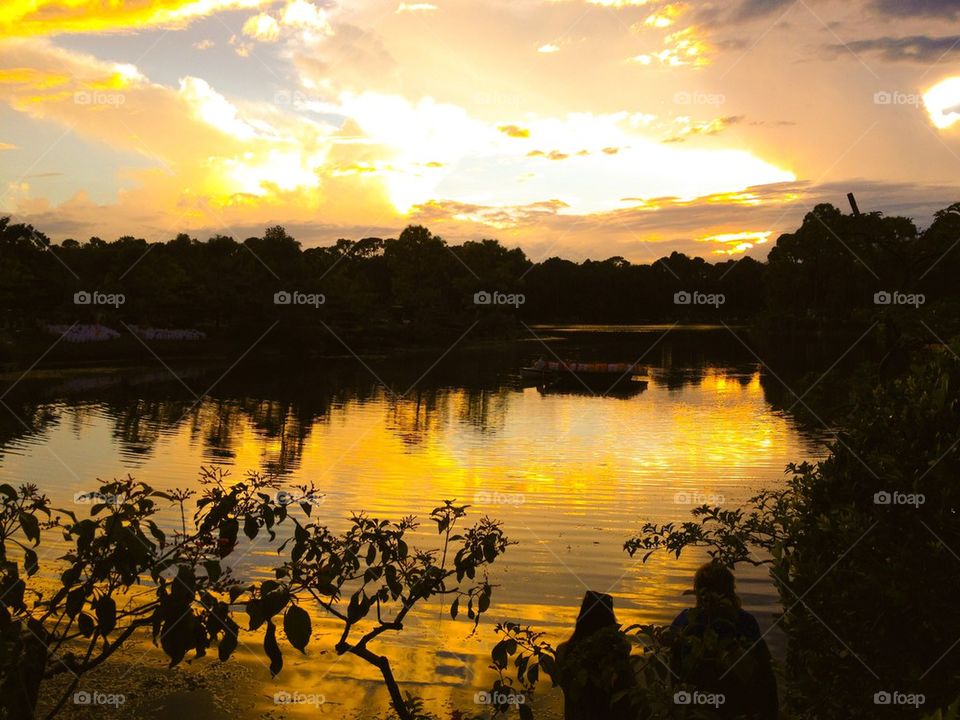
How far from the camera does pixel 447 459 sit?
26.6 m

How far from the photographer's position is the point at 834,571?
17.5 ft

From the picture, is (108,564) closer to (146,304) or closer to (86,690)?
(86,690)

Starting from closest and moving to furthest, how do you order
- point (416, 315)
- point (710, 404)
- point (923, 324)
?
point (923, 324) < point (710, 404) < point (416, 315)

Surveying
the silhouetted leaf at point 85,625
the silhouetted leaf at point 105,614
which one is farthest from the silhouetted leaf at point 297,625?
the silhouetted leaf at point 85,625

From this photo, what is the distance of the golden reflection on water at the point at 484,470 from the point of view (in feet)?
36.7

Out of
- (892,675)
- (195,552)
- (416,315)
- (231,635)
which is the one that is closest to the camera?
(231,635)

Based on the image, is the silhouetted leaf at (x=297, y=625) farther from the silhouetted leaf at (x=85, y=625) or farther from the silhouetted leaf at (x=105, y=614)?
the silhouetted leaf at (x=85, y=625)

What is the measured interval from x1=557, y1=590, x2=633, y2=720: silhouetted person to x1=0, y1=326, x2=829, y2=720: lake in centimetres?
380

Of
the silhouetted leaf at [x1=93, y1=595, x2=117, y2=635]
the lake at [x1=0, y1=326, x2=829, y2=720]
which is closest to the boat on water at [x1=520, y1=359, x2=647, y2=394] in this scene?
the lake at [x1=0, y1=326, x2=829, y2=720]

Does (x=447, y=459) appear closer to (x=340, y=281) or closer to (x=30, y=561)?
(x=30, y=561)

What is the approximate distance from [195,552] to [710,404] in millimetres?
41745

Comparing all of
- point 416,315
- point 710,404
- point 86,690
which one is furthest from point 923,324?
point 416,315

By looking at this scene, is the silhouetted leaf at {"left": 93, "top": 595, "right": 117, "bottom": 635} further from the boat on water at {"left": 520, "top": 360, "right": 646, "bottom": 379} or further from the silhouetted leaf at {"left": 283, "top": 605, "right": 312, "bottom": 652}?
the boat on water at {"left": 520, "top": 360, "right": 646, "bottom": 379}

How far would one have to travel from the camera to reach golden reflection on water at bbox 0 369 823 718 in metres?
11.2
